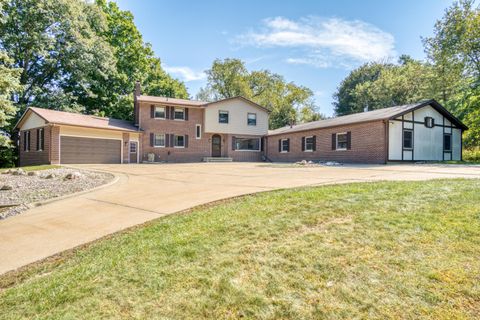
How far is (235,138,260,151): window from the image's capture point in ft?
87.4

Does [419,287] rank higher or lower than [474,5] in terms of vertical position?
lower

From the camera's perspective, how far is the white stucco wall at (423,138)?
16703mm

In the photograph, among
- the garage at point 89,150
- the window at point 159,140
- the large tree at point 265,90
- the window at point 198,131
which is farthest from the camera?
the large tree at point 265,90

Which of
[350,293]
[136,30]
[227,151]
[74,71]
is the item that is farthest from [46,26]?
[350,293]

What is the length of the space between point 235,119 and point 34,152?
629 inches

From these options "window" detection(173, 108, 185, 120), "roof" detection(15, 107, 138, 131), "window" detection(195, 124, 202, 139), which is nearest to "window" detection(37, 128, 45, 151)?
"roof" detection(15, 107, 138, 131)

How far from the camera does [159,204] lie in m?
5.83

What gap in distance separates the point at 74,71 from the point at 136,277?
90.3 ft

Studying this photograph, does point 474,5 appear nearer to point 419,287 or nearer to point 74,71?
point 419,287

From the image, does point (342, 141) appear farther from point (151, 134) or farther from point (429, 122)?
point (151, 134)

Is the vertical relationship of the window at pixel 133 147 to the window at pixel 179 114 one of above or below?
below

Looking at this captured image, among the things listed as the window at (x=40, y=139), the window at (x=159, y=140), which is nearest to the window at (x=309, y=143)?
the window at (x=159, y=140)

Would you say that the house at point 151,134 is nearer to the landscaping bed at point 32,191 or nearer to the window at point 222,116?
the window at point 222,116

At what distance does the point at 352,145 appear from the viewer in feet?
60.2
